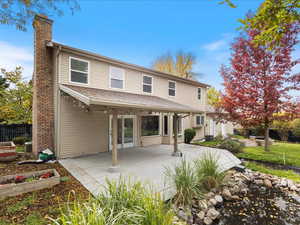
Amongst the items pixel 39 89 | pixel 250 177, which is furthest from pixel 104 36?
pixel 250 177

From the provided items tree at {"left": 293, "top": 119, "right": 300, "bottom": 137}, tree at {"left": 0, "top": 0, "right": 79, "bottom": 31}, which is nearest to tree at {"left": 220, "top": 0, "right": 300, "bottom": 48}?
tree at {"left": 0, "top": 0, "right": 79, "bottom": 31}

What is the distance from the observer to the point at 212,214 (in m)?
3.87

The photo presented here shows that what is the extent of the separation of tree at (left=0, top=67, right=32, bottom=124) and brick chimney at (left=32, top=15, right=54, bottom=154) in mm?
6614

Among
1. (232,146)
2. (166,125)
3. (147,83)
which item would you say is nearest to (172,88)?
(147,83)

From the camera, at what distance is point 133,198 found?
2588mm

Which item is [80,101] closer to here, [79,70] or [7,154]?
[79,70]

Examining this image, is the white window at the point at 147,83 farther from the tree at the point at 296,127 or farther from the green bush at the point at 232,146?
the tree at the point at 296,127

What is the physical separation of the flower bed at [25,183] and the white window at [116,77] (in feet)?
18.8

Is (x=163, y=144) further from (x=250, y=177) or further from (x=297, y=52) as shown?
(x=297, y=52)

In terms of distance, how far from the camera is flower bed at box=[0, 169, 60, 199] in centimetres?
392

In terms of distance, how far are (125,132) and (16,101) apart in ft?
33.4

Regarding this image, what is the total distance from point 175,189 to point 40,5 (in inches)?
234

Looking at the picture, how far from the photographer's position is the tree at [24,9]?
3412 millimetres

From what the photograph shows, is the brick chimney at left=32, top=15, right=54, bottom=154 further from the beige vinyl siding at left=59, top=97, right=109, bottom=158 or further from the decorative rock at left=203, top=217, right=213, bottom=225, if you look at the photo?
the decorative rock at left=203, top=217, right=213, bottom=225
